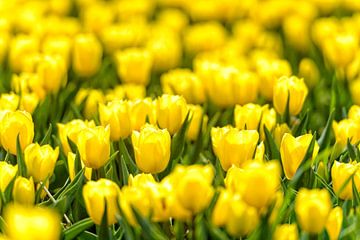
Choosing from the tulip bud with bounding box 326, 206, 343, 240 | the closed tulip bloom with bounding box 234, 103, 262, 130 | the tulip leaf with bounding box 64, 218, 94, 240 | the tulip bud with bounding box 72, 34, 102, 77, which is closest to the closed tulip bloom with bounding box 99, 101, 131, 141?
the closed tulip bloom with bounding box 234, 103, 262, 130

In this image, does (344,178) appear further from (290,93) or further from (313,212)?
(290,93)

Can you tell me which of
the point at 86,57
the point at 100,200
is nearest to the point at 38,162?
the point at 100,200

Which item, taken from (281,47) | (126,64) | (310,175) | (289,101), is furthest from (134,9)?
(310,175)

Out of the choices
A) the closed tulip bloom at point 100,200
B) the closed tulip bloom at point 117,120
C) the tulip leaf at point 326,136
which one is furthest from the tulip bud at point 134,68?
the closed tulip bloom at point 100,200

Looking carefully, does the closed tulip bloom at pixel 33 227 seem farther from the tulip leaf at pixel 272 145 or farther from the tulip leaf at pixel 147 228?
the tulip leaf at pixel 272 145

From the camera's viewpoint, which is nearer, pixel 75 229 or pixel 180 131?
pixel 75 229
